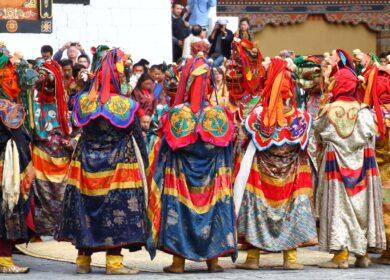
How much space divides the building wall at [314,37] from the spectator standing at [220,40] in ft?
18.9

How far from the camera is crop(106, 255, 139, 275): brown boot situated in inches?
499

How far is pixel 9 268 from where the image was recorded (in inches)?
504

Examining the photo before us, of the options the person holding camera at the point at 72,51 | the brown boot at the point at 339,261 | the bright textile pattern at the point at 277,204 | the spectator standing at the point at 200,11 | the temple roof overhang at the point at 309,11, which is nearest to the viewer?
the bright textile pattern at the point at 277,204

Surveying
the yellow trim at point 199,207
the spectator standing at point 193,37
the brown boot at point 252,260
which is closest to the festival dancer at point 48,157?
the yellow trim at point 199,207

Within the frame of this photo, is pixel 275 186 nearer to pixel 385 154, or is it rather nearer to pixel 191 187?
pixel 191 187

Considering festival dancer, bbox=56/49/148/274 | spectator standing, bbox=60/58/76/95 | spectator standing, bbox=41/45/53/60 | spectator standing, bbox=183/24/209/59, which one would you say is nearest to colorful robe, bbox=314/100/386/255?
festival dancer, bbox=56/49/148/274

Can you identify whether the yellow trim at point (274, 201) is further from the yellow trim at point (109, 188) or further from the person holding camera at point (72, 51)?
the person holding camera at point (72, 51)

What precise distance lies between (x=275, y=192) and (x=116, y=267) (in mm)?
1623

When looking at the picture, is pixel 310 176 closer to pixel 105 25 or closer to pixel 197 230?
pixel 197 230

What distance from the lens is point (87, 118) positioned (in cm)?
1275

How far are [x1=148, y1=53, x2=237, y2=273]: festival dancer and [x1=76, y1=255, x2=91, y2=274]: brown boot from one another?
0.58 m

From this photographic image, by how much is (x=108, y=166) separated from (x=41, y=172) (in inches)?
105

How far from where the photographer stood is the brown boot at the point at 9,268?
12.8 metres

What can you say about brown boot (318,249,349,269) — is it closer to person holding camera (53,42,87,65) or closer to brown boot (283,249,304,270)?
brown boot (283,249,304,270)
